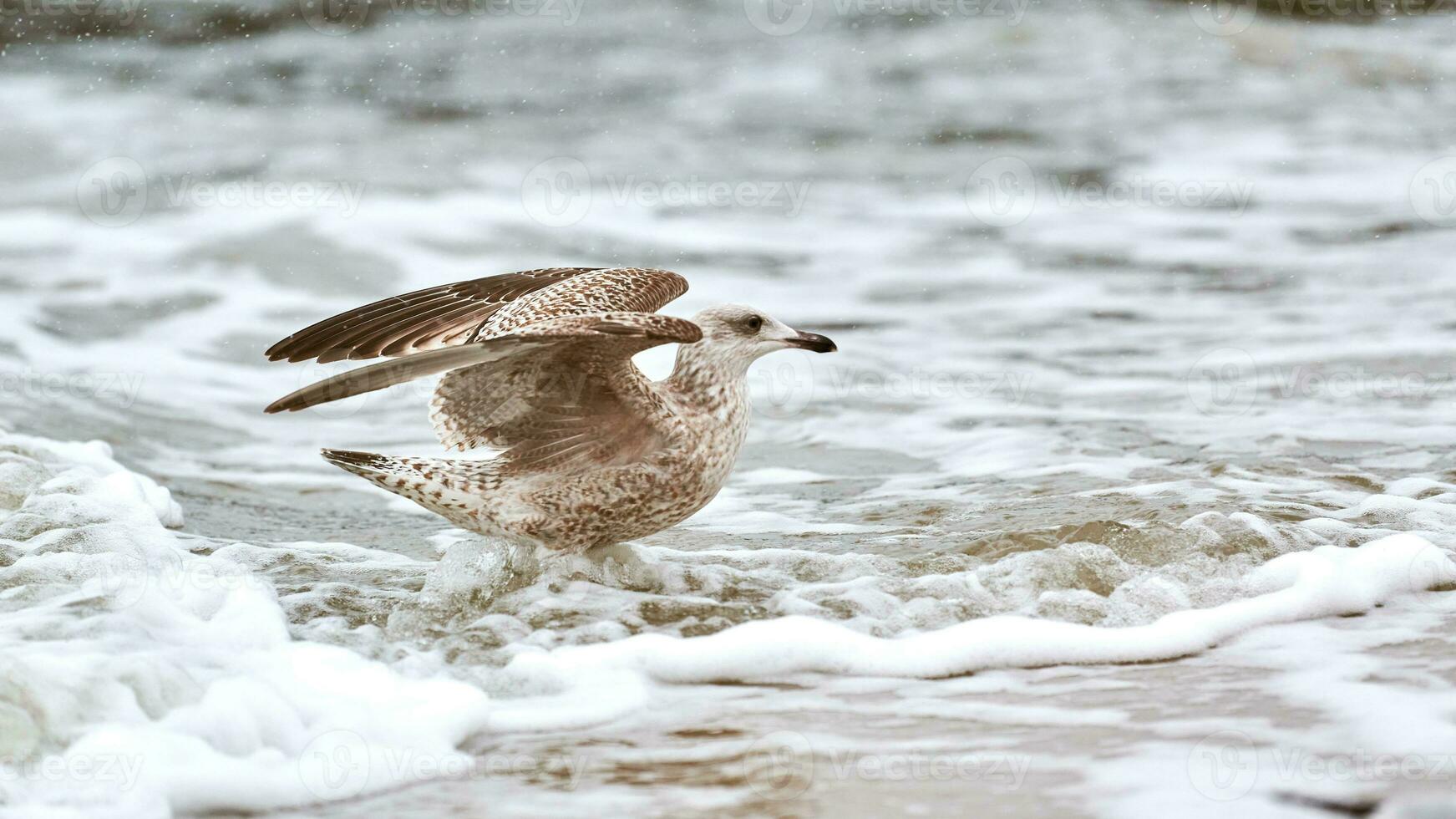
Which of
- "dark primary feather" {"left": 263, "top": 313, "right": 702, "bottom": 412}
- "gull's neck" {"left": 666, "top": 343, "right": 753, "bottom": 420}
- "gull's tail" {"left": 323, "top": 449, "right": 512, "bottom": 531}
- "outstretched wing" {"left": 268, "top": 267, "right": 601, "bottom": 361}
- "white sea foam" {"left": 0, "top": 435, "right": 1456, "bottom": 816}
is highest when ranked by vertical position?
"dark primary feather" {"left": 263, "top": 313, "right": 702, "bottom": 412}

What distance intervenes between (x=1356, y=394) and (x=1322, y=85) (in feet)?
27.7

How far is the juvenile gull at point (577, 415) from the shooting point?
4.28m

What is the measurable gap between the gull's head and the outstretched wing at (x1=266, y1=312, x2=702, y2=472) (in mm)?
353

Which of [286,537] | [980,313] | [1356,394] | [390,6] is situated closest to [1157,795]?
[286,537]

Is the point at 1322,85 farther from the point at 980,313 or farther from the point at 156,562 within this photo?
the point at 156,562

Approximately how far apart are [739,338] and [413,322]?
1.12 meters

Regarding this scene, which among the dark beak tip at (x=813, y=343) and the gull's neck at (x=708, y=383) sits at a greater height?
the dark beak tip at (x=813, y=343)

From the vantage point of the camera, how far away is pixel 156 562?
14.9ft

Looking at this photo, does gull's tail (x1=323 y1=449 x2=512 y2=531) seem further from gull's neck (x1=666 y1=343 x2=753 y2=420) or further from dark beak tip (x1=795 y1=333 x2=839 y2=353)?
dark beak tip (x1=795 y1=333 x2=839 y2=353)

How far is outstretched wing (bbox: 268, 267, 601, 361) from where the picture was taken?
4695 millimetres

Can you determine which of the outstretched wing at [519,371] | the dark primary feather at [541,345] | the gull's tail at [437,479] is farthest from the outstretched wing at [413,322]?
the dark primary feather at [541,345]

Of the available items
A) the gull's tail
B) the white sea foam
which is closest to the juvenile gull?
the gull's tail

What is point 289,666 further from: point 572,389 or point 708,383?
→ point 708,383

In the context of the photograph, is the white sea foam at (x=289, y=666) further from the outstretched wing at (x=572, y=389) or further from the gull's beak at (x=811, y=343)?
the gull's beak at (x=811, y=343)
